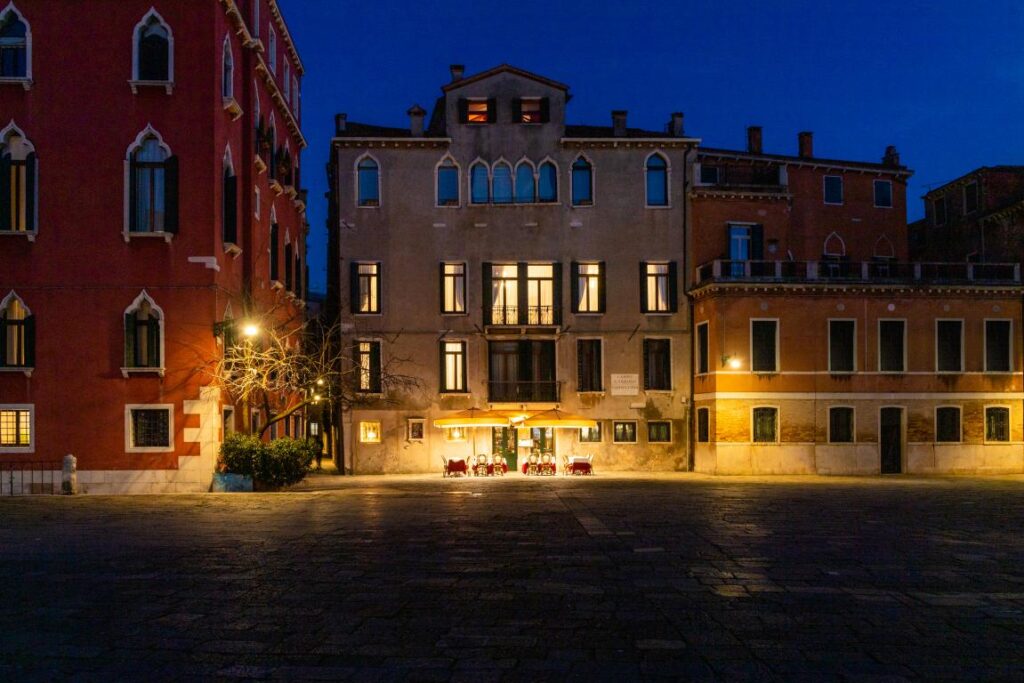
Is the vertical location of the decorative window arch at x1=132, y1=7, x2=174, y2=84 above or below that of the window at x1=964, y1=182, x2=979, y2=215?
above

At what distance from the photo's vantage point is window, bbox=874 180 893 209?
153 feet

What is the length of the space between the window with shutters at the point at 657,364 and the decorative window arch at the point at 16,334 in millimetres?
22637

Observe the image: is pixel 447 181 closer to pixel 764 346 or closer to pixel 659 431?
pixel 659 431

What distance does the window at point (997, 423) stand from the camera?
41.3 metres

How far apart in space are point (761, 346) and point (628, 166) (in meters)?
8.96

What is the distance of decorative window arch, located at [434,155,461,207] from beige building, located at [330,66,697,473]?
3.1 inches

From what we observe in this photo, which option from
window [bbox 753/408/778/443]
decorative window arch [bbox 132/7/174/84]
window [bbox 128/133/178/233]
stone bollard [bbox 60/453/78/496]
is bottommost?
stone bollard [bbox 60/453/78/496]

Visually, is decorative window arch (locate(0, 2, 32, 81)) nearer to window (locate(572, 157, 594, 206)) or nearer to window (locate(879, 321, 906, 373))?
window (locate(572, 157, 594, 206))

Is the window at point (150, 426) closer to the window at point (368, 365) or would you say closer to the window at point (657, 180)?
the window at point (368, 365)

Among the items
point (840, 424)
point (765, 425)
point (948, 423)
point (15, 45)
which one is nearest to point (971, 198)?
point (948, 423)

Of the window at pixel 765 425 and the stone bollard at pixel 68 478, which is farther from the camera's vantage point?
the window at pixel 765 425

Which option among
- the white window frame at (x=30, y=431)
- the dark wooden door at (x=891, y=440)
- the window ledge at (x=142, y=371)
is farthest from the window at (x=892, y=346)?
the white window frame at (x=30, y=431)

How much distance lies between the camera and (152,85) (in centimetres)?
2983

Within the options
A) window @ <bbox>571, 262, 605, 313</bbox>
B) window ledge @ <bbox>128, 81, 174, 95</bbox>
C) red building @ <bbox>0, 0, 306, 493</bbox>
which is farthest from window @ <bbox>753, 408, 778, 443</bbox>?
window ledge @ <bbox>128, 81, 174, 95</bbox>
